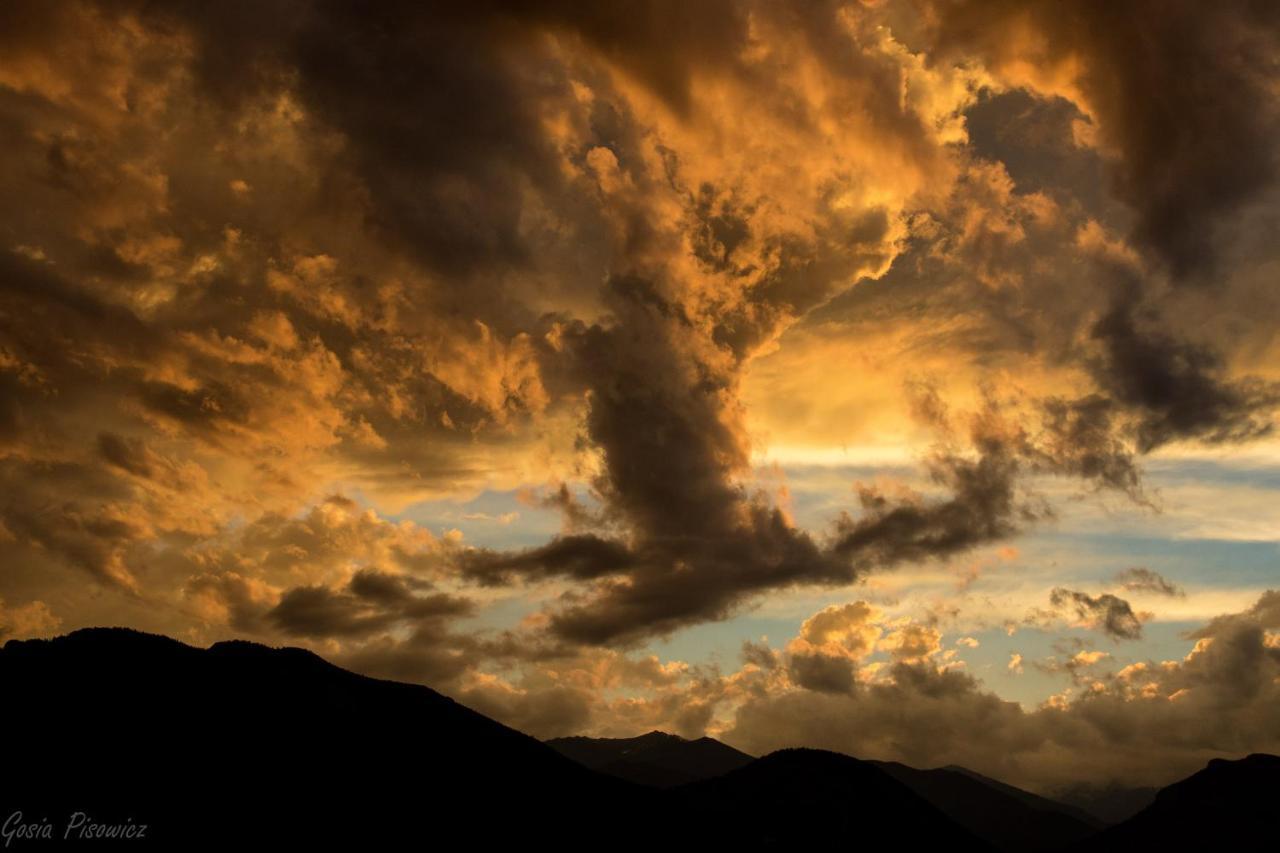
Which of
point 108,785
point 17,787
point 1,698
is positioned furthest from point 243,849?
point 1,698

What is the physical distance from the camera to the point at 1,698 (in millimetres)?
189000

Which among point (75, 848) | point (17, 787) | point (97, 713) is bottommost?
point (75, 848)

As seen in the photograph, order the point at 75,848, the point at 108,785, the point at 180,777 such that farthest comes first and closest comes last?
the point at 180,777
the point at 108,785
the point at 75,848

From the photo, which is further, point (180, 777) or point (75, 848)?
point (180, 777)

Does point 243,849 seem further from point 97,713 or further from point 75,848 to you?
point 97,713

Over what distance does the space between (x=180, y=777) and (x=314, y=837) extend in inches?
1225

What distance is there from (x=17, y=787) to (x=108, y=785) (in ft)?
49.5

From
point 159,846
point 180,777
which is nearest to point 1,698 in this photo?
point 180,777

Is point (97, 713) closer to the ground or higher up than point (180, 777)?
higher up

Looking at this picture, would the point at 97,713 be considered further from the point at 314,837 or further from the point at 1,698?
the point at 314,837

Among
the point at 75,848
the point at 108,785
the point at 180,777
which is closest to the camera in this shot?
the point at 75,848

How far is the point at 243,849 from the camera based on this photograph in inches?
6978

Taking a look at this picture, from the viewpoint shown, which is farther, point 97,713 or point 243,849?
point 97,713

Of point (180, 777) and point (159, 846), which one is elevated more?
point (180, 777)
